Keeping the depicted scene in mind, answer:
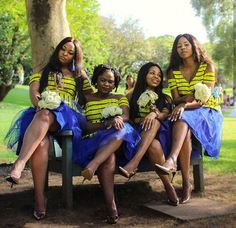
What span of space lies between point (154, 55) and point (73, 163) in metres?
55.8

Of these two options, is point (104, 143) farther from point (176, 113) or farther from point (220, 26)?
point (220, 26)

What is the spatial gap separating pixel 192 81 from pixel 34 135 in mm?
1976

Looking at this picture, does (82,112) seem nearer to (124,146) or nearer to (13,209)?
(124,146)

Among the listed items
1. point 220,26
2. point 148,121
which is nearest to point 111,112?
point 148,121

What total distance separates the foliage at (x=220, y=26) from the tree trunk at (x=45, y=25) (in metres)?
22.2

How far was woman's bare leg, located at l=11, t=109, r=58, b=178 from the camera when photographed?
4.14m

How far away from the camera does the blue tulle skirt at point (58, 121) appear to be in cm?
449

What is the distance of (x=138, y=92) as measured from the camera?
5.16 m

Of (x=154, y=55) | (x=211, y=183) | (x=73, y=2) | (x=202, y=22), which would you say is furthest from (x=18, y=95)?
(x=211, y=183)

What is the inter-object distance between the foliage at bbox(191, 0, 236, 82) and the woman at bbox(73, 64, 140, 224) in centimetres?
2414

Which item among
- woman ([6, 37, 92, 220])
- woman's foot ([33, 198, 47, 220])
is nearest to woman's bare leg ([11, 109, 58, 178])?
woman ([6, 37, 92, 220])

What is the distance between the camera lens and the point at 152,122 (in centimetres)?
459

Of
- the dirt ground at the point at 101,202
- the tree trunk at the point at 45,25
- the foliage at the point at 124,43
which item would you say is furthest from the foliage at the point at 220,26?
the dirt ground at the point at 101,202

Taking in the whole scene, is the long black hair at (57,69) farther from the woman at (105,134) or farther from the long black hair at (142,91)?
the long black hair at (142,91)
